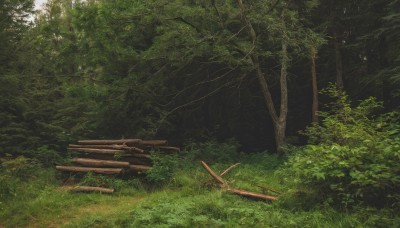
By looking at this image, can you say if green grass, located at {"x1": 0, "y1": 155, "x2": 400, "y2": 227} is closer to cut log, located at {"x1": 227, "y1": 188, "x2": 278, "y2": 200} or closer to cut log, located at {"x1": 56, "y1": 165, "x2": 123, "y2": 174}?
cut log, located at {"x1": 227, "y1": 188, "x2": 278, "y2": 200}

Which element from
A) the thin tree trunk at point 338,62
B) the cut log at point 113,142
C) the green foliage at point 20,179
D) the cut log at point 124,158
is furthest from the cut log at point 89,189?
the thin tree trunk at point 338,62

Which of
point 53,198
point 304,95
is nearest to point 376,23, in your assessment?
point 304,95

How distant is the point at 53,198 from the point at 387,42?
13.9m

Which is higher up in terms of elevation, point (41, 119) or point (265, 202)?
point (41, 119)

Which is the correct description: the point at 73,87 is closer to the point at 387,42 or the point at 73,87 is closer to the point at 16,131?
the point at 16,131

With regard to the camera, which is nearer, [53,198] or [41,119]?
[53,198]

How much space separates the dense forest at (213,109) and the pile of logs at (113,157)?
42cm

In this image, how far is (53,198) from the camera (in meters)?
8.87

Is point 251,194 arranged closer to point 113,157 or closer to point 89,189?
point 89,189

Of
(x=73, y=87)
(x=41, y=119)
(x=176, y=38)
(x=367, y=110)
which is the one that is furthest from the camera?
(x=73, y=87)

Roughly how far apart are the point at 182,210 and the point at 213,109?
11341 millimetres

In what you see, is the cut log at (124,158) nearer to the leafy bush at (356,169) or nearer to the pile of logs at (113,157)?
the pile of logs at (113,157)

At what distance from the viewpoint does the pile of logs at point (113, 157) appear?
35.8ft

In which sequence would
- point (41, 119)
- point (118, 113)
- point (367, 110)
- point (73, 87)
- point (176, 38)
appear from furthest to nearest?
point (73, 87) → point (118, 113) → point (41, 119) → point (176, 38) → point (367, 110)
